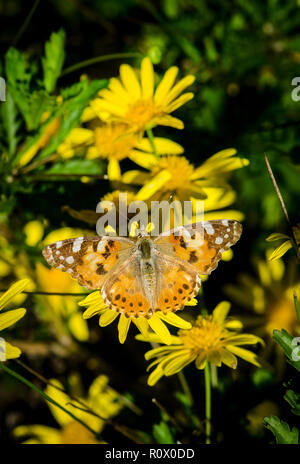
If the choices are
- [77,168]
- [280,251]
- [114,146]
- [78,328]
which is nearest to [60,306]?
[78,328]

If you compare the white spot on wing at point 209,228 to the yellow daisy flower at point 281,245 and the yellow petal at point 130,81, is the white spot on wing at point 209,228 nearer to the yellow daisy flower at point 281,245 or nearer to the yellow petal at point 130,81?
the yellow daisy flower at point 281,245

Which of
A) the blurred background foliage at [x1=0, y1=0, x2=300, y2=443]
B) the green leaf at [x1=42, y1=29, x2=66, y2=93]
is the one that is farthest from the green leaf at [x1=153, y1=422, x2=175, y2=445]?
the green leaf at [x1=42, y1=29, x2=66, y2=93]

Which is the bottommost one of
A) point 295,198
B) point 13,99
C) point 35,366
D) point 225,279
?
point 35,366

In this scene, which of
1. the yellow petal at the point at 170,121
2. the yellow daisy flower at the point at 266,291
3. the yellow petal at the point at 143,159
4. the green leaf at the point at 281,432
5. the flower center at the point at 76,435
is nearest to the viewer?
the green leaf at the point at 281,432

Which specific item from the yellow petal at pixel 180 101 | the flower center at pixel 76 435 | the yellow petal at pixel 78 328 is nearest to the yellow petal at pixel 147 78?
the yellow petal at pixel 180 101

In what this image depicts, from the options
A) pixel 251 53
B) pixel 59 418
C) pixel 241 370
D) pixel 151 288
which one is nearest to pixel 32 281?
pixel 59 418

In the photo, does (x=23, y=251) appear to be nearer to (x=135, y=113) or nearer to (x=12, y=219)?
(x=12, y=219)

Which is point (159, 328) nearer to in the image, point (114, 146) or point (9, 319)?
point (9, 319)
